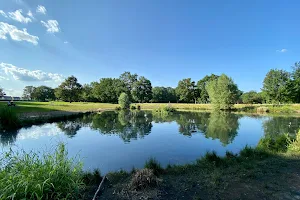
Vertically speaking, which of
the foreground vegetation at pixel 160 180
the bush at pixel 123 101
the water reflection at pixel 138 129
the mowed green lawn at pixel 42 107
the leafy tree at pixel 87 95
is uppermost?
the leafy tree at pixel 87 95

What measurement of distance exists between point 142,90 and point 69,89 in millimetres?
29707

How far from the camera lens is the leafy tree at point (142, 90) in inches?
2909

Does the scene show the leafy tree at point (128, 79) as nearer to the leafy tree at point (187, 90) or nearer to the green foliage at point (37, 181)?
the leafy tree at point (187, 90)

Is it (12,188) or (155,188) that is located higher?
(12,188)

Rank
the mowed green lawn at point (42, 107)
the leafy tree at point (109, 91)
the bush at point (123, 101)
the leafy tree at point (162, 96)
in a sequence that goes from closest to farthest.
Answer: the mowed green lawn at point (42, 107) < the bush at point (123, 101) < the leafy tree at point (109, 91) < the leafy tree at point (162, 96)

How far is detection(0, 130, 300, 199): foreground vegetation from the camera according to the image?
A: 2.81m

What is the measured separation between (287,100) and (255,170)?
5444 centimetres

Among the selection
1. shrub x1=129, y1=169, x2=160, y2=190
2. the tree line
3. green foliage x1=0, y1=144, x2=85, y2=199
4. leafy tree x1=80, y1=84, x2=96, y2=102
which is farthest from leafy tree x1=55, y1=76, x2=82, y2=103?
shrub x1=129, y1=169, x2=160, y2=190

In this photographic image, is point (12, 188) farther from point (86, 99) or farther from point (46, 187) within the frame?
point (86, 99)

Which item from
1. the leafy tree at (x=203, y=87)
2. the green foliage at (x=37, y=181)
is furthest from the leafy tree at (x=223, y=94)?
the green foliage at (x=37, y=181)

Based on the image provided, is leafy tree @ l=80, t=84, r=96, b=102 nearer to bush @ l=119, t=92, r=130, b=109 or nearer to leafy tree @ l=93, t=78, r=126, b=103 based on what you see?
leafy tree @ l=93, t=78, r=126, b=103

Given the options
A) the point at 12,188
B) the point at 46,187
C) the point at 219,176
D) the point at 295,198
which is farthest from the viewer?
the point at 219,176

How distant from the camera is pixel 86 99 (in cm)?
7594

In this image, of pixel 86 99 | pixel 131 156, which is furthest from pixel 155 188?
pixel 86 99
